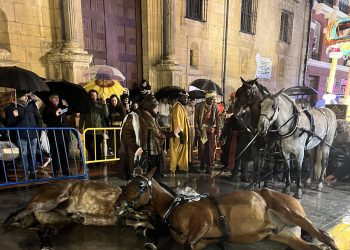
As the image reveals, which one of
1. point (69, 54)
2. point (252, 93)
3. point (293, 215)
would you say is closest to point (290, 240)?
point (293, 215)

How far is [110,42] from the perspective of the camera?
33.8 feet

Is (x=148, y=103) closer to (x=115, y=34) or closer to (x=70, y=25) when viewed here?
(x=70, y=25)

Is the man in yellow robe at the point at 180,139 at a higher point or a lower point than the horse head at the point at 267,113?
lower

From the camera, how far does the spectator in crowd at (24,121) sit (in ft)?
18.2

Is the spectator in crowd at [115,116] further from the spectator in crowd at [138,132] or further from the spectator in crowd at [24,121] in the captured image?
the spectator in crowd at [138,132]

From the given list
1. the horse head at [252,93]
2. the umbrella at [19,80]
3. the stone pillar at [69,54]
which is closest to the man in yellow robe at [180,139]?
the horse head at [252,93]

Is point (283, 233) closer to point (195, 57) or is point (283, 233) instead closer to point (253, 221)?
point (253, 221)

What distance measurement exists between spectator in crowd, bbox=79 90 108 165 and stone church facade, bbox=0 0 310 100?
1.54 m

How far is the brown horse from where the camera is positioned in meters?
2.72

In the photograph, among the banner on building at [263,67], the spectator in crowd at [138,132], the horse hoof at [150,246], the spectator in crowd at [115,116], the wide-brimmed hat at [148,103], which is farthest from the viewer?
the banner on building at [263,67]

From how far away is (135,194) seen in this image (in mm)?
2883

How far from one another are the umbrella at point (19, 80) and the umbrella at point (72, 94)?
95 cm

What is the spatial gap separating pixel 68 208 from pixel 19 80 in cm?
302

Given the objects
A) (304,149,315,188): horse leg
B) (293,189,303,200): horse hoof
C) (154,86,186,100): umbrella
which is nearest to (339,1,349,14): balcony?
(154,86,186,100): umbrella
